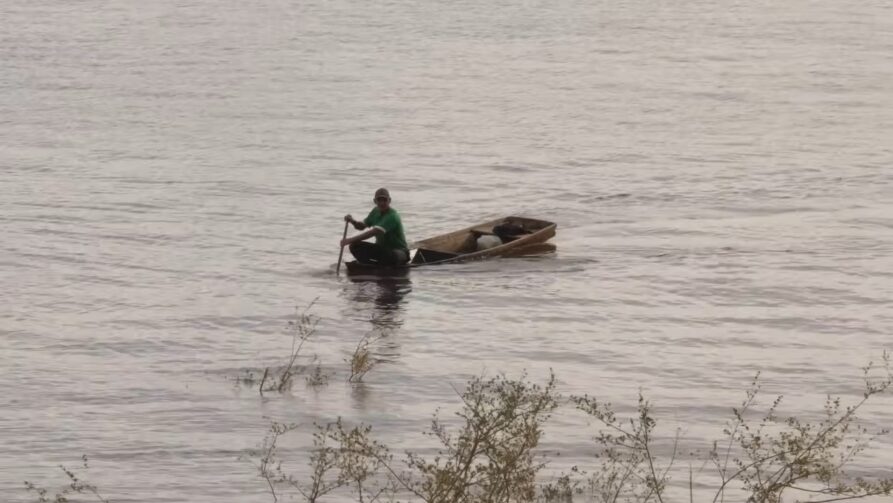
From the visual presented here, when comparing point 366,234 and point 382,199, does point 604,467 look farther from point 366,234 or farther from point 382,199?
point 366,234

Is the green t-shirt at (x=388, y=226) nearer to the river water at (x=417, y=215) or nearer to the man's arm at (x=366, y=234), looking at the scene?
the man's arm at (x=366, y=234)

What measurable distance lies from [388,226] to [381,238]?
1.30 feet

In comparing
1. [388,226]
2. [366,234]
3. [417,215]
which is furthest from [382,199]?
[417,215]

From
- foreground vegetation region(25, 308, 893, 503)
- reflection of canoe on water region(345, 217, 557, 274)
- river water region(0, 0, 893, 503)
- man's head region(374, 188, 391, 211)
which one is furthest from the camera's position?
reflection of canoe on water region(345, 217, 557, 274)

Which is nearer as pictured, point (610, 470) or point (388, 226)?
point (610, 470)

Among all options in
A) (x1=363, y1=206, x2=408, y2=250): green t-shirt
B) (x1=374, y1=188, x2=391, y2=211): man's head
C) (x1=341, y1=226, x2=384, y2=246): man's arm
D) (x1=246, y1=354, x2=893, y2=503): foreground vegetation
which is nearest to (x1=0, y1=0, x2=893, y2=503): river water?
(x1=246, y1=354, x2=893, y2=503): foreground vegetation

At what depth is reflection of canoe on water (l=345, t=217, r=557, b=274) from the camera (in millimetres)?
25578

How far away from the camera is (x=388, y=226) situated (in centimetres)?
2409

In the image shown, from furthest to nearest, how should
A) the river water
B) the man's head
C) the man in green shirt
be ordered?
the man in green shirt
the man's head
the river water

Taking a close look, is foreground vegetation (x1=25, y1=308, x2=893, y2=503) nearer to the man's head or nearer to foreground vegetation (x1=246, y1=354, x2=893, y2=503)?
foreground vegetation (x1=246, y1=354, x2=893, y2=503)

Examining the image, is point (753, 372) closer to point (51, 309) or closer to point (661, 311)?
point (661, 311)

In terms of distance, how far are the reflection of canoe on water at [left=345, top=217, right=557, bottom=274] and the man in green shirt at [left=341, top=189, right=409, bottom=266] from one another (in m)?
0.28

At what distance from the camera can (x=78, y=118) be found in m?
45.6

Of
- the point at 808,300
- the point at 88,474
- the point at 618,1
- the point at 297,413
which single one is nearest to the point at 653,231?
the point at 808,300
